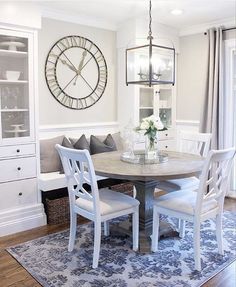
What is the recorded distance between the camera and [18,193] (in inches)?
131

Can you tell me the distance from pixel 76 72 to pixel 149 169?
203 cm

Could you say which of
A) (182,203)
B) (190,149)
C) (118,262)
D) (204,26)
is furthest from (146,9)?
(118,262)

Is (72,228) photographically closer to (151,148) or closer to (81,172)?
(81,172)

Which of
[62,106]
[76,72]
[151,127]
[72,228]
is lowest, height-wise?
[72,228]

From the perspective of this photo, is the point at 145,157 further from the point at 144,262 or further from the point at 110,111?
the point at 110,111

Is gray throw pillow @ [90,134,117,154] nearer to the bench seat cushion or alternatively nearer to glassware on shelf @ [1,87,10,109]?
the bench seat cushion

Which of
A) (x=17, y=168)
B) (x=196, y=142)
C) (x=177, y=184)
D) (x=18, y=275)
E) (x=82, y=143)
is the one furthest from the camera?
(x=82, y=143)

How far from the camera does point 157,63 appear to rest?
2.86 metres

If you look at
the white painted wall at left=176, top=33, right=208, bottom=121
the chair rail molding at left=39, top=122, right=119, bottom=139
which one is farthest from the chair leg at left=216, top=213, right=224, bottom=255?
→ the chair rail molding at left=39, top=122, right=119, bottom=139

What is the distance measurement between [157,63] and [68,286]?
2.00m

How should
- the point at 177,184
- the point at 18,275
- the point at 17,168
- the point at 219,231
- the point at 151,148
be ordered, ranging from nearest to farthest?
the point at 18,275 < the point at 219,231 < the point at 151,148 < the point at 177,184 < the point at 17,168

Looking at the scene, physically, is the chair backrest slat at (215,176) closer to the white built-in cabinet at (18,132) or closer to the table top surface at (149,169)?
the table top surface at (149,169)

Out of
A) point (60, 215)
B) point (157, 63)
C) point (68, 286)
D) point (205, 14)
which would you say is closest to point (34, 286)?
point (68, 286)

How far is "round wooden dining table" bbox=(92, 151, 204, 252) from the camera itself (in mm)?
2486
